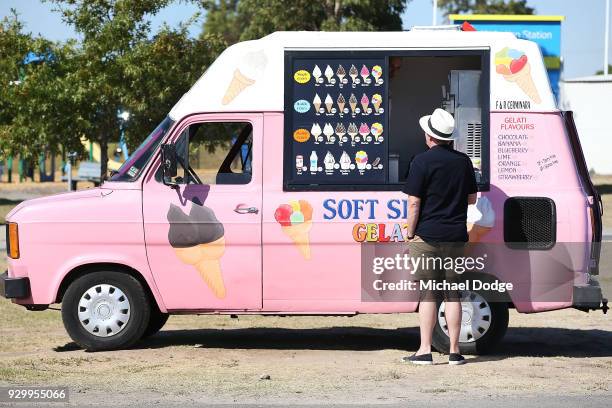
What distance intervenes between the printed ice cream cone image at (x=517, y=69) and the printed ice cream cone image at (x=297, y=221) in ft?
6.44

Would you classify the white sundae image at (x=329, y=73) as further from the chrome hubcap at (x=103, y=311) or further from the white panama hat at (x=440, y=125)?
the chrome hubcap at (x=103, y=311)

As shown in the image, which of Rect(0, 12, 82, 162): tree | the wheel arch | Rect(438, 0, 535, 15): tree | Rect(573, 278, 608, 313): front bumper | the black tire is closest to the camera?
Rect(573, 278, 608, 313): front bumper

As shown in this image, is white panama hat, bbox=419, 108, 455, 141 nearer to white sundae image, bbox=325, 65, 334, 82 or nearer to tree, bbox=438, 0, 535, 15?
white sundae image, bbox=325, 65, 334, 82

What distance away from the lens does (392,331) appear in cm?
1132

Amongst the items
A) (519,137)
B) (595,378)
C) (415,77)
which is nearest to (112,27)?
(415,77)

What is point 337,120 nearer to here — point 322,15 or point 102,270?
point 102,270

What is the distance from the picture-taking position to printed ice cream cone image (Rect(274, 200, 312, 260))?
31.0 feet

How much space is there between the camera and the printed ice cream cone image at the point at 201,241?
9508mm

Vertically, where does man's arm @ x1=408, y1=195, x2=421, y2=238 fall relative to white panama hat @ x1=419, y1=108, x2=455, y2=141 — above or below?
below

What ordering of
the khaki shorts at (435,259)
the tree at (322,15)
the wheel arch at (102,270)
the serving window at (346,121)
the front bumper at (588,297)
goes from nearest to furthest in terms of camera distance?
the khaki shorts at (435,259)
the front bumper at (588,297)
the serving window at (346,121)
the wheel arch at (102,270)
the tree at (322,15)

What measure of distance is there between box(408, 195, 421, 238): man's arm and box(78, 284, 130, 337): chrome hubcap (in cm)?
252

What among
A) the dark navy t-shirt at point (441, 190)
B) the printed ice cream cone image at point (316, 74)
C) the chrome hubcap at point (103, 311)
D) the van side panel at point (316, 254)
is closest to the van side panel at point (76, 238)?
the chrome hubcap at point (103, 311)

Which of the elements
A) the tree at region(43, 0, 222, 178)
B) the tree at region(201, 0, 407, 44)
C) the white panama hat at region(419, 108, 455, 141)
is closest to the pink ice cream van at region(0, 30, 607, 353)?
the white panama hat at region(419, 108, 455, 141)

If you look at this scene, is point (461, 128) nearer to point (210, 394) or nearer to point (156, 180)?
point (156, 180)
